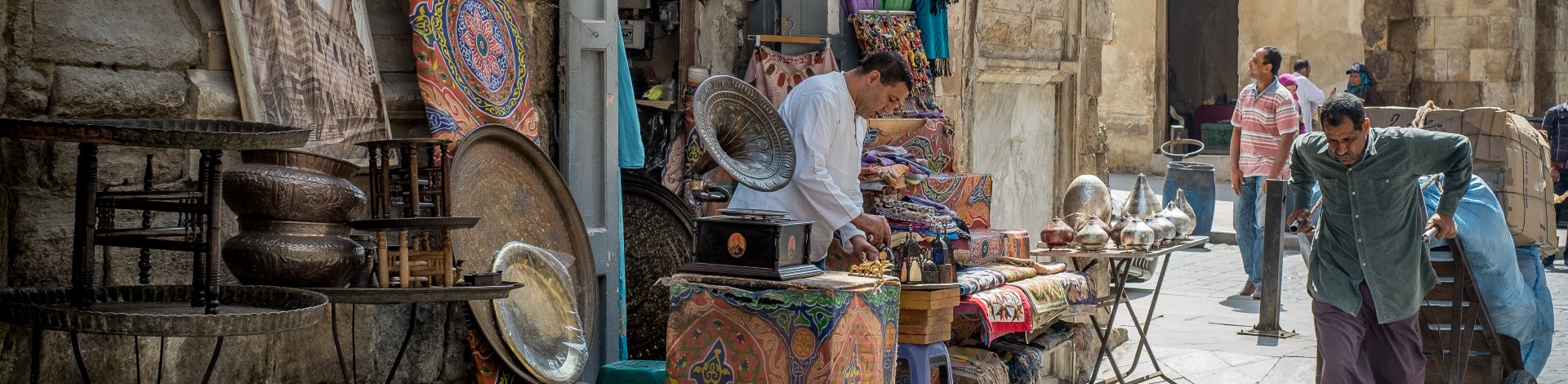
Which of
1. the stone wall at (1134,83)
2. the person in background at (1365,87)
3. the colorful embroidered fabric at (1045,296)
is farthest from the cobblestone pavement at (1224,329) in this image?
the stone wall at (1134,83)

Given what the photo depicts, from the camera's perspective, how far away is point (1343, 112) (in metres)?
5.99

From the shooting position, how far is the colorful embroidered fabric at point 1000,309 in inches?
233

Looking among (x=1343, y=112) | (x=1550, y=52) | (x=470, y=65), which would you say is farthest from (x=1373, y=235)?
(x=1550, y=52)

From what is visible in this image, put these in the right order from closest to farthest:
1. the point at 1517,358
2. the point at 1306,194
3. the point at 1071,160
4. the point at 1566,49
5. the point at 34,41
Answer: the point at 34,41
the point at 1306,194
the point at 1517,358
the point at 1071,160
the point at 1566,49

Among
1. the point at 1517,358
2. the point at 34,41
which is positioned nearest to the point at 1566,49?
the point at 1517,358

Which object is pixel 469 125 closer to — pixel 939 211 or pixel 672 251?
pixel 672 251

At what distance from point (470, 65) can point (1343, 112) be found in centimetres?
348

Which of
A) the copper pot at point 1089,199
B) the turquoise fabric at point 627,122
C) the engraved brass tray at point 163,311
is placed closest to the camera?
the engraved brass tray at point 163,311

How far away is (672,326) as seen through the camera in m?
4.94

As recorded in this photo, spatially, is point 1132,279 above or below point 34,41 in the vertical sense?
below

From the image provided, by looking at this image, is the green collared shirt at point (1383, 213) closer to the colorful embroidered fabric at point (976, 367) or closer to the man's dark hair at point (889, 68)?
the colorful embroidered fabric at point (976, 367)

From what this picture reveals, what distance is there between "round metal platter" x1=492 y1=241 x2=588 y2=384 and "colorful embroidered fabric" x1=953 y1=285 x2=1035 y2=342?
1.63m

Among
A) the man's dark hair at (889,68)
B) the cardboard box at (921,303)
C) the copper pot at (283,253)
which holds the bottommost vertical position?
the cardboard box at (921,303)

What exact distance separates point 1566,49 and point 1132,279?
1260 cm
